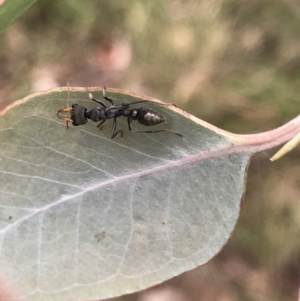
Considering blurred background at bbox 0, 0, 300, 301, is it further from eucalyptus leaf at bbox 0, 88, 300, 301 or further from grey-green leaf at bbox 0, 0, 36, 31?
grey-green leaf at bbox 0, 0, 36, 31

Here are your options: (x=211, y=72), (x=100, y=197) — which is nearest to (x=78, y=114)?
(x=100, y=197)

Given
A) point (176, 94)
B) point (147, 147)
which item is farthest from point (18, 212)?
point (176, 94)

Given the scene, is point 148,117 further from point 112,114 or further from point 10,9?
point 10,9

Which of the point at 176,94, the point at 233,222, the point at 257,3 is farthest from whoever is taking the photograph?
the point at 176,94

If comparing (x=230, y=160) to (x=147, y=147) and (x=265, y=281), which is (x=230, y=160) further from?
(x=265, y=281)

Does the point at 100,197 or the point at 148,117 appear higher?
the point at 148,117
